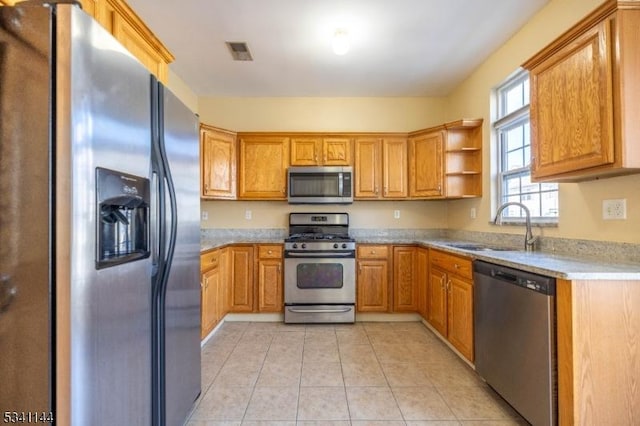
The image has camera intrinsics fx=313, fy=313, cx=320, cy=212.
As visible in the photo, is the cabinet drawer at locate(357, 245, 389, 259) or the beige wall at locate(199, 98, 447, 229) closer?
the cabinet drawer at locate(357, 245, 389, 259)

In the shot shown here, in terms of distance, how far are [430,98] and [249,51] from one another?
7.77ft

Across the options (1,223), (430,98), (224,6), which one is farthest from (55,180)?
(430,98)

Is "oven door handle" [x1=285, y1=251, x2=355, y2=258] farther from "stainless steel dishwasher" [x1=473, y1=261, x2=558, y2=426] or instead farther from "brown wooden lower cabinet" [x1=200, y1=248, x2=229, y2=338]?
"stainless steel dishwasher" [x1=473, y1=261, x2=558, y2=426]

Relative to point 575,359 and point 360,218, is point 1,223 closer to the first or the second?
point 575,359

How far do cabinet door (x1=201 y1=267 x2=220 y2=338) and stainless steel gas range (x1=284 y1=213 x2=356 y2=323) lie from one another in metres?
0.74

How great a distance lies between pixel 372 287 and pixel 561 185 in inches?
78.4

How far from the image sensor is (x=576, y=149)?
167cm

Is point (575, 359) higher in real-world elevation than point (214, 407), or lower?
higher

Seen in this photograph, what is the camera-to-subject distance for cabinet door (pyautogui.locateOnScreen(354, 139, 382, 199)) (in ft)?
12.2

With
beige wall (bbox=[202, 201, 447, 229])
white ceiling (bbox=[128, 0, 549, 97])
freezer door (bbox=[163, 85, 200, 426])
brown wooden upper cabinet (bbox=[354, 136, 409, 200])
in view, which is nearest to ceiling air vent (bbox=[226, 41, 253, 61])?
white ceiling (bbox=[128, 0, 549, 97])

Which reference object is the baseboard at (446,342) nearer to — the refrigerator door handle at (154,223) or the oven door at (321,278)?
the oven door at (321,278)

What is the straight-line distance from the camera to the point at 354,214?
3988 millimetres

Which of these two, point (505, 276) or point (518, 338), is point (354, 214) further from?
point (518, 338)

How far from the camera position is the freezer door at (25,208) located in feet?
2.72
